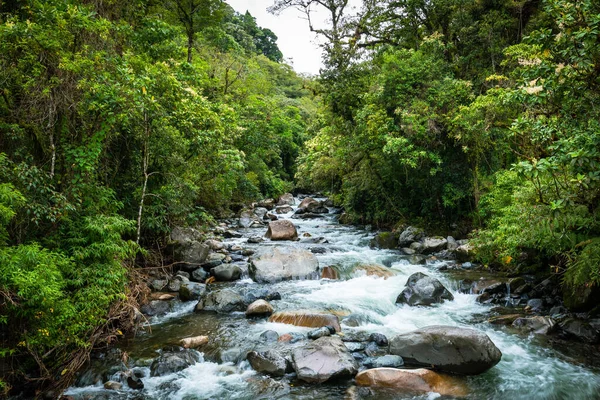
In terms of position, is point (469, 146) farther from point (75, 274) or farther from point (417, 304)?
point (75, 274)

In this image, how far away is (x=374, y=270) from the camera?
11781mm

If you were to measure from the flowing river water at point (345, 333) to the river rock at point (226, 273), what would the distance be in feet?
1.37

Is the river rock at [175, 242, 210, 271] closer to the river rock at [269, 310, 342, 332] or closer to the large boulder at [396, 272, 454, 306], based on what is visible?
the river rock at [269, 310, 342, 332]

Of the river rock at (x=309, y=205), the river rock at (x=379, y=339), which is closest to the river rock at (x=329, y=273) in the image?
the river rock at (x=379, y=339)

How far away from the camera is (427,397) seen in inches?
220

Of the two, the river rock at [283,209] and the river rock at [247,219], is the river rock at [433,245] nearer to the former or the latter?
the river rock at [247,219]

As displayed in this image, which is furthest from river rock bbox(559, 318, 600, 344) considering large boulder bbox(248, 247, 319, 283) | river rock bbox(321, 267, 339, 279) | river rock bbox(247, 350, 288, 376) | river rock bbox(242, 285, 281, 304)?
large boulder bbox(248, 247, 319, 283)

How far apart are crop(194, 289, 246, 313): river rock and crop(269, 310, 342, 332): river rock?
1.13 metres

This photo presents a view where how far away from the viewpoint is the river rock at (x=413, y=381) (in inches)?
226

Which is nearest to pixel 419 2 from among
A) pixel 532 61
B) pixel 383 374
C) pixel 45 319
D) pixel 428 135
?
pixel 428 135

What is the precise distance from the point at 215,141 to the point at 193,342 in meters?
5.67

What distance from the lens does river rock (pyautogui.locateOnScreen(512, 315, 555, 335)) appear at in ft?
24.7

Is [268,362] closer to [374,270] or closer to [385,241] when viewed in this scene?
[374,270]

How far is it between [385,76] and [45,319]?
14.1 m
